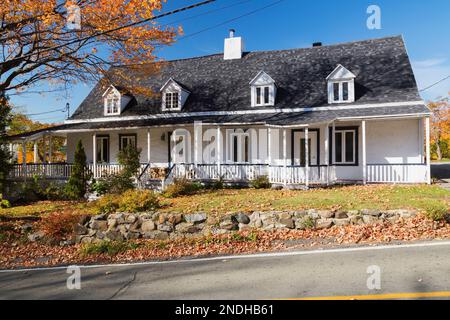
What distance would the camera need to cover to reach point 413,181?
16.9m

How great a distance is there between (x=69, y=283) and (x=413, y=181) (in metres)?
16.3

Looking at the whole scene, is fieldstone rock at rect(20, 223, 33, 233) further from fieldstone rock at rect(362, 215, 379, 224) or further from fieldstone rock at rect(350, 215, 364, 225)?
fieldstone rock at rect(362, 215, 379, 224)

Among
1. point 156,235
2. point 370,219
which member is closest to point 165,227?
point 156,235

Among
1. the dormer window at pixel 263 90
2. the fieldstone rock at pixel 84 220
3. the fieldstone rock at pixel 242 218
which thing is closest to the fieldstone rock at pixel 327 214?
the fieldstone rock at pixel 242 218

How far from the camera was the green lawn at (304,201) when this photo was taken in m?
10.9

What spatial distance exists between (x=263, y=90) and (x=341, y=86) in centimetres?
461

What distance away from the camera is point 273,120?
727 inches

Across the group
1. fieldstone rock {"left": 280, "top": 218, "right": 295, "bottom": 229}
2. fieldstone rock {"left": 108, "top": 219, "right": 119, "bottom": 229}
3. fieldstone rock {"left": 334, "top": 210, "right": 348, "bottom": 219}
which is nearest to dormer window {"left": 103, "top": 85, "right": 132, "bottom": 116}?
fieldstone rock {"left": 108, "top": 219, "right": 119, "bottom": 229}

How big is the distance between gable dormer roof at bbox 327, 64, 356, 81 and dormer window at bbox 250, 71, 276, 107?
3.43 metres

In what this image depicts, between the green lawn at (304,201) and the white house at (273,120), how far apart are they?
290cm

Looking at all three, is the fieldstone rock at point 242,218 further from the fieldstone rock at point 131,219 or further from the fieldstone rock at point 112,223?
the fieldstone rock at point 112,223

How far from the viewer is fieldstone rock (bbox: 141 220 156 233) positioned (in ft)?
34.6

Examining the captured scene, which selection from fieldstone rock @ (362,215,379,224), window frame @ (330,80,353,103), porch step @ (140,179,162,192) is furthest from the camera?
window frame @ (330,80,353,103)

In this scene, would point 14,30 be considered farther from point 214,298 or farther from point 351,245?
point 351,245
